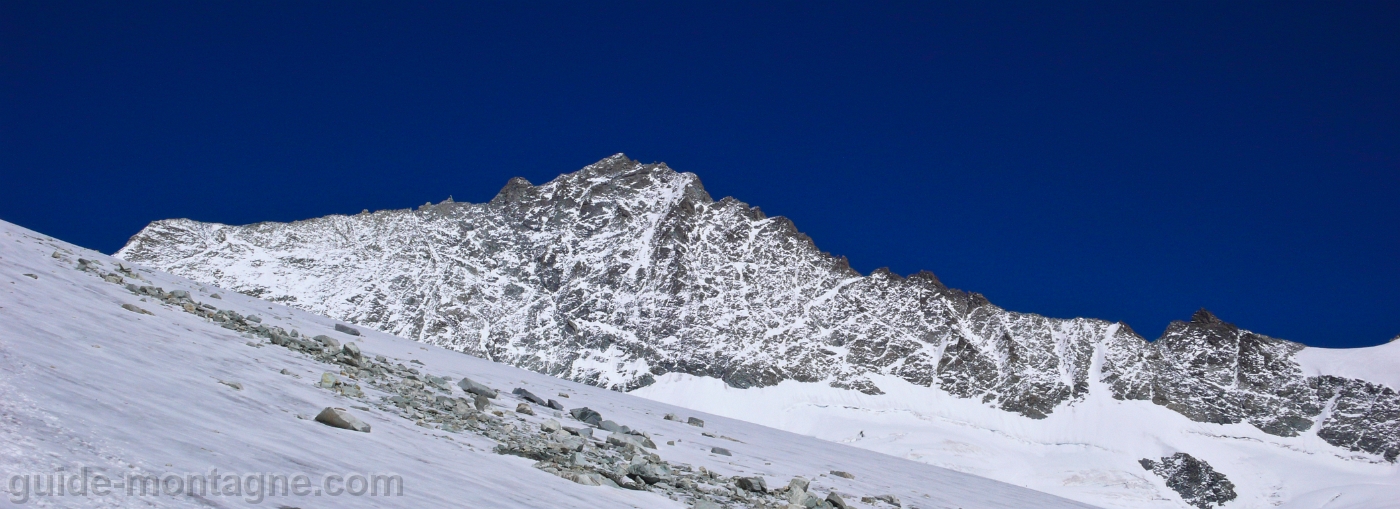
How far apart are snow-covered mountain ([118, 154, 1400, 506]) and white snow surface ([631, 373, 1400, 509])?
19.4 inches

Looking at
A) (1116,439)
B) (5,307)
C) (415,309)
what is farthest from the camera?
(415,309)

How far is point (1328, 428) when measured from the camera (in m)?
164

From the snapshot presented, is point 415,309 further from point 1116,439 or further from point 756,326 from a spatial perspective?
point 1116,439

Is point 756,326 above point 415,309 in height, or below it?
above

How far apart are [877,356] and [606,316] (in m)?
60.6

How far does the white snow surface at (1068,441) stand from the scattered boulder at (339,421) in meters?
146

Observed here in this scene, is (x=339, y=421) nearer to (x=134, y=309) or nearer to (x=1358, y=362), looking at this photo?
(x=134, y=309)

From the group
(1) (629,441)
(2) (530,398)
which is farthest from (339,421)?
(2) (530,398)

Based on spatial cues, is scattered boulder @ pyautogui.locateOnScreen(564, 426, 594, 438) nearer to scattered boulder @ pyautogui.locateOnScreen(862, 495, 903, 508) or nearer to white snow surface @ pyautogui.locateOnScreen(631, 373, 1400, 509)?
scattered boulder @ pyautogui.locateOnScreen(862, 495, 903, 508)

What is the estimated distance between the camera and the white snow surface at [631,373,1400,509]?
14750cm

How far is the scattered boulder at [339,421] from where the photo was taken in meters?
11.7

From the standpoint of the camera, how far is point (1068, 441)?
165375 mm

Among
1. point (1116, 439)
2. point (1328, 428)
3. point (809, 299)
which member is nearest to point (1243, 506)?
point (1116, 439)

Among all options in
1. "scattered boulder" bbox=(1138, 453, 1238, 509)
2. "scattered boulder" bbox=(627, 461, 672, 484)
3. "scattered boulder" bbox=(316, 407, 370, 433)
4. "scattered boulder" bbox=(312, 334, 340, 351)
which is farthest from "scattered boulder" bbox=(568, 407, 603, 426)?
"scattered boulder" bbox=(1138, 453, 1238, 509)
